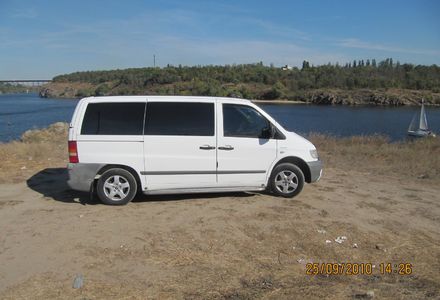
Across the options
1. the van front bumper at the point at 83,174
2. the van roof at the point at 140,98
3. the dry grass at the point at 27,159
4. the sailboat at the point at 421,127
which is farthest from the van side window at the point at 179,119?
the sailboat at the point at 421,127

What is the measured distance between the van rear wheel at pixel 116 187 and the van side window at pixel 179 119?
0.82m

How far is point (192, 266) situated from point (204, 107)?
135 inches

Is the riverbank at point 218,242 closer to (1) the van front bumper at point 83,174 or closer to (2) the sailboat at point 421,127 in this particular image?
(1) the van front bumper at point 83,174

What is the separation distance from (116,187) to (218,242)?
8.23ft

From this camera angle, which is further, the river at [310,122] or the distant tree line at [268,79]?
the distant tree line at [268,79]

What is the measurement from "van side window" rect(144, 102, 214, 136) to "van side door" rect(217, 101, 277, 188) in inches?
9.0

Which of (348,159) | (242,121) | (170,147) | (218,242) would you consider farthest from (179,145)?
(348,159)

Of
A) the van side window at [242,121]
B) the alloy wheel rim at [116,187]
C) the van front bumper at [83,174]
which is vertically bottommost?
the alloy wheel rim at [116,187]

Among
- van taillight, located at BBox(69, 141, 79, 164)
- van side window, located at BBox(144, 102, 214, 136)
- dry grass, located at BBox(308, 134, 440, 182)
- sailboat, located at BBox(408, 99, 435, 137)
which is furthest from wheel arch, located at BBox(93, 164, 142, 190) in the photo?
sailboat, located at BBox(408, 99, 435, 137)

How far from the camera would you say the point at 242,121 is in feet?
25.5

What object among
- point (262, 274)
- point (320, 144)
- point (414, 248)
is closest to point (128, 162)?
point (262, 274)

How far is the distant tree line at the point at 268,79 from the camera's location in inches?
4946

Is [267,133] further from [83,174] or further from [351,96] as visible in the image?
[351,96]

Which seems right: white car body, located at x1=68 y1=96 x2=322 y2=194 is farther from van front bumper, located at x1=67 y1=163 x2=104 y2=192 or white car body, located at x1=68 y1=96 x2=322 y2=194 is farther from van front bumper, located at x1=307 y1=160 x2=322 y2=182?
van front bumper, located at x1=307 y1=160 x2=322 y2=182
